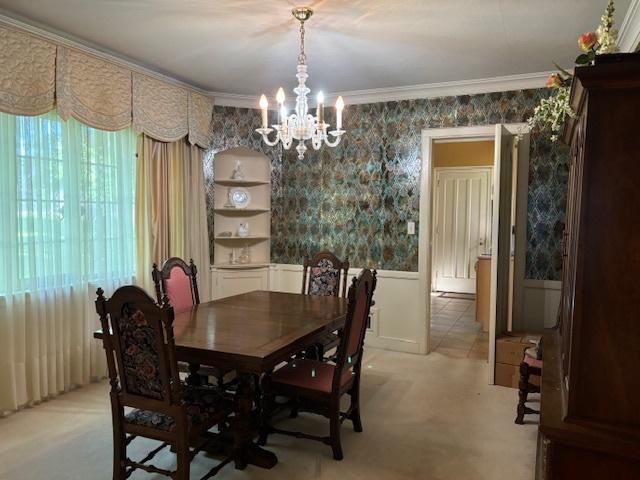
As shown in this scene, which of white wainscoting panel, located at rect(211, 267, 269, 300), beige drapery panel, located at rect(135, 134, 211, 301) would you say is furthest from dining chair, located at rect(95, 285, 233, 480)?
white wainscoting panel, located at rect(211, 267, 269, 300)

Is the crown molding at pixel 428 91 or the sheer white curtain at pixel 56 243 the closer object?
the sheer white curtain at pixel 56 243

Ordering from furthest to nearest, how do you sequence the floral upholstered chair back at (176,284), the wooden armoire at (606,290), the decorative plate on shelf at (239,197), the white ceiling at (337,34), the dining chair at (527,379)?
the decorative plate on shelf at (239,197) < the floral upholstered chair back at (176,284) < the dining chair at (527,379) < the white ceiling at (337,34) < the wooden armoire at (606,290)

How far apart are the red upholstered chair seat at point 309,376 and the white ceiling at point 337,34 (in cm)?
218

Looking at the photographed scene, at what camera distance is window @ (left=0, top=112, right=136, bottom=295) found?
3027 mm

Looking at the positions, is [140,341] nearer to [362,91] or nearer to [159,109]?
[159,109]

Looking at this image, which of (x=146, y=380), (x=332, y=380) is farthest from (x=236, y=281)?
(x=146, y=380)

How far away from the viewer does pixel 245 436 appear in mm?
2393

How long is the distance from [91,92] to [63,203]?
867 millimetres

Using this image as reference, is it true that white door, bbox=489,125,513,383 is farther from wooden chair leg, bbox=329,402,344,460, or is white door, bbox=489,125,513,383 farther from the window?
the window

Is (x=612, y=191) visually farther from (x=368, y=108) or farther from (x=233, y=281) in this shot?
(x=233, y=281)

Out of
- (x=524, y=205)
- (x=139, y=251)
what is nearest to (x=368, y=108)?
(x=524, y=205)

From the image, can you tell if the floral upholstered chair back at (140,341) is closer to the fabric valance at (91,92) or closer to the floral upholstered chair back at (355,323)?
the floral upholstered chair back at (355,323)

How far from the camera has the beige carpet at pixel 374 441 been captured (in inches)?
95.7

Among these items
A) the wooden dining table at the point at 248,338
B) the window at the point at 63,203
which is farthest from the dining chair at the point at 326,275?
the window at the point at 63,203
